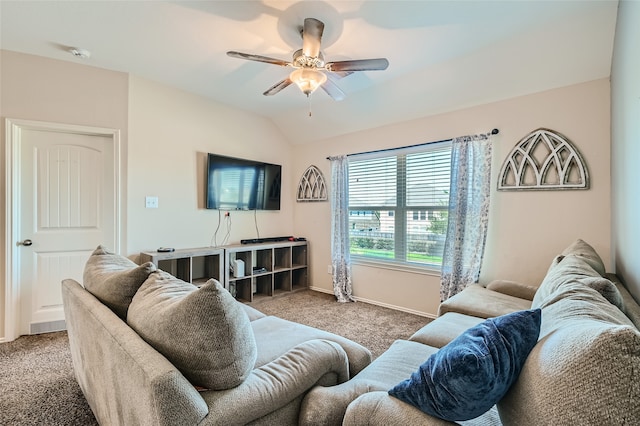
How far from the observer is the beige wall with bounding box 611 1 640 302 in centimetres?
Answer: 141

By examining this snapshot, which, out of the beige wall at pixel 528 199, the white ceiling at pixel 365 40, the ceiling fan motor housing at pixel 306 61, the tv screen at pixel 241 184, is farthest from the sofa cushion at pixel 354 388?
the tv screen at pixel 241 184

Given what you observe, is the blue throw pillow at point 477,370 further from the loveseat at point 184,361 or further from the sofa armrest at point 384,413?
the loveseat at point 184,361

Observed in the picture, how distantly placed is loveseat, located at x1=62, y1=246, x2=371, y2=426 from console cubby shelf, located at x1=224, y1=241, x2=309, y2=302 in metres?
2.32

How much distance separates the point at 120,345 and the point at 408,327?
2.76 m

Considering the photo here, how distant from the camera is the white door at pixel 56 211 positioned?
282 cm

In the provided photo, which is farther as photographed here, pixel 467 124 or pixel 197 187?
pixel 197 187

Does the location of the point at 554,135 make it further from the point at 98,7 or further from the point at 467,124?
the point at 98,7

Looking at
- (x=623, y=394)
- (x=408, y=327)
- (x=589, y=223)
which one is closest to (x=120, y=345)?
(x=623, y=394)

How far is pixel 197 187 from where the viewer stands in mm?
3781

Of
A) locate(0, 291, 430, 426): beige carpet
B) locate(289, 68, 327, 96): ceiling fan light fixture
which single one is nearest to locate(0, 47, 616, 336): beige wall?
locate(0, 291, 430, 426): beige carpet

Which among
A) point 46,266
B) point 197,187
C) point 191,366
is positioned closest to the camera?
point 191,366

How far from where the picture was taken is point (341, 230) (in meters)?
4.15

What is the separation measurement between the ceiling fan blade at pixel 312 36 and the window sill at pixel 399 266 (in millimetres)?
2626

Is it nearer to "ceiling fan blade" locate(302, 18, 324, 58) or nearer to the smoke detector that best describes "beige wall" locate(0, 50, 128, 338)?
the smoke detector
